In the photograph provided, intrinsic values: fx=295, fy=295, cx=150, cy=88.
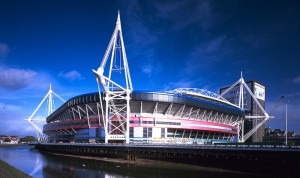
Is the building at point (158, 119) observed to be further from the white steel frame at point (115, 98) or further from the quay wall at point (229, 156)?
the quay wall at point (229, 156)

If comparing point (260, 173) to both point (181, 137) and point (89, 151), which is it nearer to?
point (89, 151)

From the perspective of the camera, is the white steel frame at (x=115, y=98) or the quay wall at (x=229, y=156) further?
the white steel frame at (x=115, y=98)

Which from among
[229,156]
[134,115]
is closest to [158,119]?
[134,115]

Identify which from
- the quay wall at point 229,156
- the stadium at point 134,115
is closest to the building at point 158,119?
the stadium at point 134,115

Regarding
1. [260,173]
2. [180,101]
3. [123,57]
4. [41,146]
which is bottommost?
[41,146]

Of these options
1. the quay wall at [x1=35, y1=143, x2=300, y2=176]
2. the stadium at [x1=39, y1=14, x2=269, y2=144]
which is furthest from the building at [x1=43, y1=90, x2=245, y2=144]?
the quay wall at [x1=35, y1=143, x2=300, y2=176]

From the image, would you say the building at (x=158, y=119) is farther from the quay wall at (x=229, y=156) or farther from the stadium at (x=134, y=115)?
the quay wall at (x=229, y=156)

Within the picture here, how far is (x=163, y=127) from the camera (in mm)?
97750

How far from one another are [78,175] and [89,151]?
34.0 m

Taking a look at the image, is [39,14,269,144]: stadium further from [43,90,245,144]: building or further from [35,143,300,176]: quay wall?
[35,143,300,176]: quay wall

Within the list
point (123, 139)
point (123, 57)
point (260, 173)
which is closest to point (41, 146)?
point (123, 139)

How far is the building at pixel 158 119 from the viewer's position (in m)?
94.9

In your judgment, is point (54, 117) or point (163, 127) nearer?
point (163, 127)

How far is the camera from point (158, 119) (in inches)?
3831
